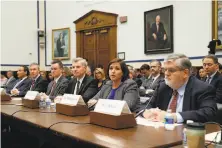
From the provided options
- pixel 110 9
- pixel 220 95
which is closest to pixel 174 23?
pixel 110 9

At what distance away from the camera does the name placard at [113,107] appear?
197cm

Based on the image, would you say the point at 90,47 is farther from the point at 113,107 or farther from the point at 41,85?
the point at 113,107

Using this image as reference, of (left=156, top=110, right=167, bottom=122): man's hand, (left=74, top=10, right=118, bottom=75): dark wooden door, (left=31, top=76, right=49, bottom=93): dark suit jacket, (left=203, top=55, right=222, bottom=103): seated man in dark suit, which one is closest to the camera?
(left=156, top=110, right=167, bottom=122): man's hand

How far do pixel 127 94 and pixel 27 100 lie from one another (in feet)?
3.71

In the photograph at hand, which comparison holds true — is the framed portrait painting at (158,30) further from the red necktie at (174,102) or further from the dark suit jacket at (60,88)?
the red necktie at (174,102)

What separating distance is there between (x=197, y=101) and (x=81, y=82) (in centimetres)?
209

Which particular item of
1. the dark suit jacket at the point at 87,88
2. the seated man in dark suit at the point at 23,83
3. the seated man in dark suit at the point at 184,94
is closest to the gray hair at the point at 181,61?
the seated man in dark suit at the point at 184,94

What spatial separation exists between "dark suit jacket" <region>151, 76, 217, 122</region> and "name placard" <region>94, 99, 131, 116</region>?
0.53 metres

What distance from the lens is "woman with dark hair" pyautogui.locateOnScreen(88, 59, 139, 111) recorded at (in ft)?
9.62

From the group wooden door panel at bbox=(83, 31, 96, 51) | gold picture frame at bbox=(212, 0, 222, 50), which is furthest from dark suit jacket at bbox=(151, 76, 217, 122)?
wooden door panel at bbox=(83, 31, 96, 51)

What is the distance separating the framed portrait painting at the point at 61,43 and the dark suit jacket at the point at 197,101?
7.70 metres

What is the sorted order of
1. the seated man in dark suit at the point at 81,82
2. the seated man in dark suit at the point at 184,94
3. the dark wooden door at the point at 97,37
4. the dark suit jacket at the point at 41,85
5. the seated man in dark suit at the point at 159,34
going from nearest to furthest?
the seated man in dark suit at the point at 184,94 → the seated man in dark suit at the point at 81,82 → the dark suit jacket at the point at 41,85 → the seated man in dark suit at the point at 159,34 → the dark wooden door at the point at 97,37

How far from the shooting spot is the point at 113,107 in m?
2.02

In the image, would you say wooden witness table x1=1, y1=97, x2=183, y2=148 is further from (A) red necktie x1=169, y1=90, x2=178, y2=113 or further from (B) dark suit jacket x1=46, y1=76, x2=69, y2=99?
(B) dark suit jacket x1=46, y1=76, x2=69, y2=99
